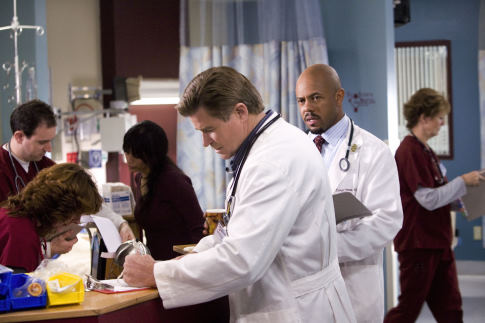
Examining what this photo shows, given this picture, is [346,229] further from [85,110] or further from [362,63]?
[85,110]

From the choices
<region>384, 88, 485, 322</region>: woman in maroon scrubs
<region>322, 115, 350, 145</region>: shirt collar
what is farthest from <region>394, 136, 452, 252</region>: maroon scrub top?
<region>322, 115, 350, 145</region>: shirt collar

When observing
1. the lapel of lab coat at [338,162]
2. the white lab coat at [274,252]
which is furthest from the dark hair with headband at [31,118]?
the white lab coat at [274,252]

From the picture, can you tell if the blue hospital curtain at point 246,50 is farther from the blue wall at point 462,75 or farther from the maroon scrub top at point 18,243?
the blue wall at point 462,75

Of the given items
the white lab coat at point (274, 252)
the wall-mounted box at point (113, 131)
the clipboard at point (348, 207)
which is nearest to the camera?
the white lab coat at point (274, 252)

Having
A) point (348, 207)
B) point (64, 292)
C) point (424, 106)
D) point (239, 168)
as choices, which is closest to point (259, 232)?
point (239, 168)

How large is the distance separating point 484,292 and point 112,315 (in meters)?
5.14

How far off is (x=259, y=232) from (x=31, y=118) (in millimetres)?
1852

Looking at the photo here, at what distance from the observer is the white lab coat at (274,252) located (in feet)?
5.26

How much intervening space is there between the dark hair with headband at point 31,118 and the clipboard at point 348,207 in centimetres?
159

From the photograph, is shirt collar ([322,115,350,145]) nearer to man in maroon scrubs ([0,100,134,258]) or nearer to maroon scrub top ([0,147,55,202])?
man in maroon scrubs ([0,100,134,258])

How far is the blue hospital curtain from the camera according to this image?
4.36 metres

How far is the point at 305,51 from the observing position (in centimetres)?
436

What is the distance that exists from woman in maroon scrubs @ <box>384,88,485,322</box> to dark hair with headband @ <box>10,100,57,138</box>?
2.03 meters

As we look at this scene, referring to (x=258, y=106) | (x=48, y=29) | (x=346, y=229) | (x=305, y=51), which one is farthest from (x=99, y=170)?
(x=258, y=106)
